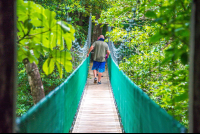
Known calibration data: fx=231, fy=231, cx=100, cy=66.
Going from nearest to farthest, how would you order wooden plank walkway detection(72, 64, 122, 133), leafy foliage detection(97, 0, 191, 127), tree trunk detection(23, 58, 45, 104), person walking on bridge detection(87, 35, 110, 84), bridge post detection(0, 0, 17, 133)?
1. bridge post detection(0, 0, 17, 133)
2. leafy foliage detection(97, 0, 191, 127)
3. wooden plank walkway detection(72, 64, 122, 133)
4. tree trunk detection(23, 58, 45, 104)
5. person walking on bridge detection(87, 35, 110, 84)

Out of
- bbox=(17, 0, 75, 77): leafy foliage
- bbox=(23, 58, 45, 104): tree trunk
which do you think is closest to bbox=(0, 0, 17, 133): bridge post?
bbox=(17, 0, 75, 77): leafy foliage

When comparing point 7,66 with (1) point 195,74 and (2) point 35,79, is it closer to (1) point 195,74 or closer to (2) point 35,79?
(1) point 195,74

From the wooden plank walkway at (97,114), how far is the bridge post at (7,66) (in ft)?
5.59

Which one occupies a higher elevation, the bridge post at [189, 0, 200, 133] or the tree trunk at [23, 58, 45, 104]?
the bridge post at [189, 0, 200, 133]

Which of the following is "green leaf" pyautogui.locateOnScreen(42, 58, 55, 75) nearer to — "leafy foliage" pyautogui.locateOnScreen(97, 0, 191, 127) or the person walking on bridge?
"leafy foliage" pyautogui.locateOnScreen(97, 0, 191, 127)

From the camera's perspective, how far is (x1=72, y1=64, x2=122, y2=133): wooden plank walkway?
2.44 m

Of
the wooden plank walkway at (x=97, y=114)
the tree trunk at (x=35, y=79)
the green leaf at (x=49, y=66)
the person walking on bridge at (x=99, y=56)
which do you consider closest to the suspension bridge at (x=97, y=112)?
the wooden plank walkway at (x=97, y=114)

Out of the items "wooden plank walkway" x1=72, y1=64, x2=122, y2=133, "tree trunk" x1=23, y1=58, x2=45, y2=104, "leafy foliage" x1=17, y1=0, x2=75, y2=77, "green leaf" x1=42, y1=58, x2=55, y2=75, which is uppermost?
"leafy foliage" x1=17, y1=0, x2=75, y2=77

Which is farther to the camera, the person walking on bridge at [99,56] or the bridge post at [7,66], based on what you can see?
the person walking on bridge at [99,56]

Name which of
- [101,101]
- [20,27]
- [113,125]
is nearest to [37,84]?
[101,101]

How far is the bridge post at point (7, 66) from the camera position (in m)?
0.69

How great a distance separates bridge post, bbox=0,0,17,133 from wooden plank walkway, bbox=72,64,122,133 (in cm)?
170

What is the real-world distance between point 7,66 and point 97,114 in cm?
238

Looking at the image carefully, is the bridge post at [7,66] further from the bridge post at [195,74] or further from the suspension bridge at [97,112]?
the bridge post at [195,74]
